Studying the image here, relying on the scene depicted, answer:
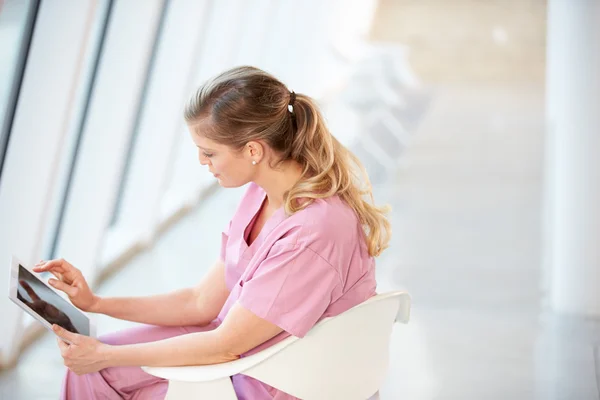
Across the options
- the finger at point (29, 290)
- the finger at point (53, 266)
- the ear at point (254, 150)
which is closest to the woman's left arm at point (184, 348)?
the finger at point (29, 290)

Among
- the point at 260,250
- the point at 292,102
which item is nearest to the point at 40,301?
the point at 260,250

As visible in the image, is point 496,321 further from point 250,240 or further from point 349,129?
point 349,129

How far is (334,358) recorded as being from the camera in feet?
5.99

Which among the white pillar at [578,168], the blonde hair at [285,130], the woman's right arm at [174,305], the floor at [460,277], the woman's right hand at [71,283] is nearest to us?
the blonde hair at [285,130]

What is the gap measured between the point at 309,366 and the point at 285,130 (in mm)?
578

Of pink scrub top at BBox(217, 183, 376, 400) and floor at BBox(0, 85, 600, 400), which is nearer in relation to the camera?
pink scrub top at BBox(217, 183, 376, 400)

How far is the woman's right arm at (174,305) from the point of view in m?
2.13

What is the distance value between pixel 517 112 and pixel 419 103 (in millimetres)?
1274

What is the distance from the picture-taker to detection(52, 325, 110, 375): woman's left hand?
1811 mm

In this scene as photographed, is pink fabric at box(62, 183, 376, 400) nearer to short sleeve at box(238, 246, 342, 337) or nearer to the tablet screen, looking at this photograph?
short sleeve at box(238, 246, 342, 337)

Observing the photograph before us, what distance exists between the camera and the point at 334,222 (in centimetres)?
185

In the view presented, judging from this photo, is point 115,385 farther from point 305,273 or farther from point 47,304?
point 305,273

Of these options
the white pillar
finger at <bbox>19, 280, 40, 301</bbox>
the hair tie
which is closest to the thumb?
finger at <bbox>19, 280, 40, 301</bbox>

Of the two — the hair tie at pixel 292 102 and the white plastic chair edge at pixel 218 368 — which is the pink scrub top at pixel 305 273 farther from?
the hair tie at pixel 292 102
